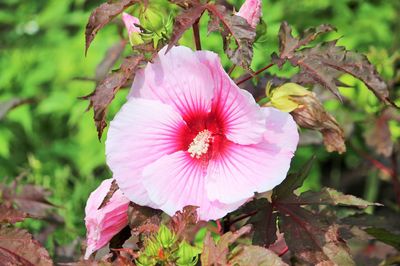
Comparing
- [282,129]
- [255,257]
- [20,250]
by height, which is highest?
[282,129]

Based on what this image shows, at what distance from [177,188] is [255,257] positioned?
149 mm

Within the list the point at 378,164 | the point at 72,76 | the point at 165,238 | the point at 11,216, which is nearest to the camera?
the point at 165,238

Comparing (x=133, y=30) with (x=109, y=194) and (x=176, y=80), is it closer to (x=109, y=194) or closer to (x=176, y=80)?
(x=176, y=80)

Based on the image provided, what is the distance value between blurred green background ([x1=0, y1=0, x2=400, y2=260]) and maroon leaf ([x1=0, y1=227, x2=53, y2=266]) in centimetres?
127

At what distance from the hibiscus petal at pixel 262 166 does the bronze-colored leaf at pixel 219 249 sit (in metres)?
0.06

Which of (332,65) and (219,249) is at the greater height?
(332,65)

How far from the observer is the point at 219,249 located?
0.97 metres

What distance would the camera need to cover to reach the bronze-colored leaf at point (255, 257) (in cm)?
96

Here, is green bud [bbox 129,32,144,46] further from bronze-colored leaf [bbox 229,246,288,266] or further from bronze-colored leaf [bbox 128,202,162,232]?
bronze-colored leaf [bbox 229,246,288,266]

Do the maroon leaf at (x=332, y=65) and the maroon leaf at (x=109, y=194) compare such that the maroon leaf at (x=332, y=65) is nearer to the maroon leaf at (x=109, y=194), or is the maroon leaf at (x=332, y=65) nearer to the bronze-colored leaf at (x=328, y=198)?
the bronze-colored leaf at (x=328, y=198)

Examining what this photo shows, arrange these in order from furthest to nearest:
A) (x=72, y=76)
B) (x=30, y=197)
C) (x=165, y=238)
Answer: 1. (x=72, y=76)
2. (x=30, y=197)
3. (x=165, y=238)

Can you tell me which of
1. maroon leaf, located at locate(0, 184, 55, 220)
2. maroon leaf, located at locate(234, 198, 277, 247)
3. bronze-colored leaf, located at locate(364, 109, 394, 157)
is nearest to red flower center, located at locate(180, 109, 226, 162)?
Answer: maroon leaf, located at locate(234, 198, 277, 247)

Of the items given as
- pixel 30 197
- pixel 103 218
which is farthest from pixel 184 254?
pixel 30 197

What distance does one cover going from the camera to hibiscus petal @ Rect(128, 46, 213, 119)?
3.38ft
